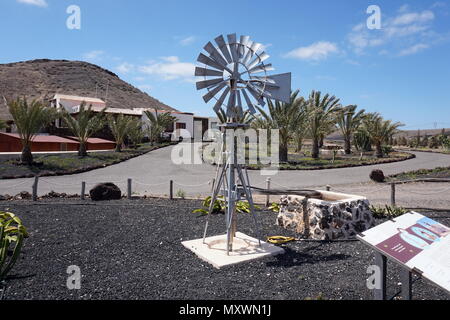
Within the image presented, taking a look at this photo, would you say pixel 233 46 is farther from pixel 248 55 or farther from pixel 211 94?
pixel 211 94

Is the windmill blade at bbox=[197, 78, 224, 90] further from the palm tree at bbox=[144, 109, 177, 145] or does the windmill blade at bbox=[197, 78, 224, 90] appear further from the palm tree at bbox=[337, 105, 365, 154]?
the palm tree at bbox=[144, 109, 177, 145]

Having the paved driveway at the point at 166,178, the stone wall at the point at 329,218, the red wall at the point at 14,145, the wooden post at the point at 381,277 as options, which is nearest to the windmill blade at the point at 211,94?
the stone wall at the point at 329,218

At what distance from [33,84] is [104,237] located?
9509 centimetres

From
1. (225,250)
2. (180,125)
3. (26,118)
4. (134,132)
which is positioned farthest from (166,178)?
(180,125)

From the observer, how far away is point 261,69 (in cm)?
609

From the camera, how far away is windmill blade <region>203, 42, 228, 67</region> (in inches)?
230

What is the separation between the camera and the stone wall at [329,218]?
272 inches

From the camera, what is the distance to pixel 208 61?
5.92m

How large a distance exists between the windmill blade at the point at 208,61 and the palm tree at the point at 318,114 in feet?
66.5

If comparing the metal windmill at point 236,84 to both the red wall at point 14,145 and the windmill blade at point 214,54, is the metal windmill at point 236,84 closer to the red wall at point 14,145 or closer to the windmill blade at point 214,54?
the windmill blade at point 214,54
